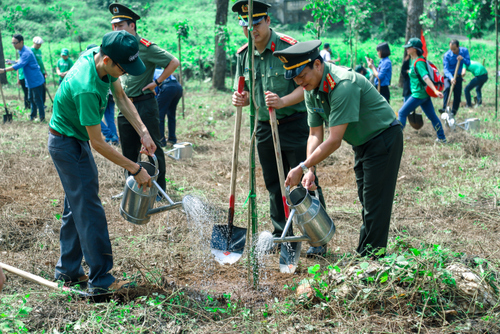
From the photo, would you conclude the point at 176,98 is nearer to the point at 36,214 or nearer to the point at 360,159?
the point at 36,214

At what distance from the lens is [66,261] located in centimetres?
323

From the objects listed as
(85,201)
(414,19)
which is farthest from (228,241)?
(414,19)

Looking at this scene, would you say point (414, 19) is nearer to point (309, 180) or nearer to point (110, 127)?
point (110, 127)

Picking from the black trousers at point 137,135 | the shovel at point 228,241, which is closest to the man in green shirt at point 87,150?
the shovel at point 228,241

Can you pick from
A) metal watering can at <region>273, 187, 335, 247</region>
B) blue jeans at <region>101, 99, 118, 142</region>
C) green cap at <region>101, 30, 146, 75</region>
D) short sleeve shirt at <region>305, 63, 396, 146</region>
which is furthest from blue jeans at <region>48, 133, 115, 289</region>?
blue jeans at <region>101, 99, 118, 142</region>

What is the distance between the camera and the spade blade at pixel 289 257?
10.8 ft

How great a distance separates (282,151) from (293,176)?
817 millimetres

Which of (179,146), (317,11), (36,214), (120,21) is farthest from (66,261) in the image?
(317,11)

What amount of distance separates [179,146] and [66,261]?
12.9 ft

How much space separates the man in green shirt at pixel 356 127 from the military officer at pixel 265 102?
0.48 m

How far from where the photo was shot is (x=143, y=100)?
197 inches

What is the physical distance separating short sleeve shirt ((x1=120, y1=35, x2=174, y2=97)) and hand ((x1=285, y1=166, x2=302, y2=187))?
8.40 feet

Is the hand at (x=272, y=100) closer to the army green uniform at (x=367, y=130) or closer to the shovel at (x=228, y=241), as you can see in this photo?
the army green uniform at (x=367, y=130)

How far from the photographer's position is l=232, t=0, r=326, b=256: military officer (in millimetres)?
3447
